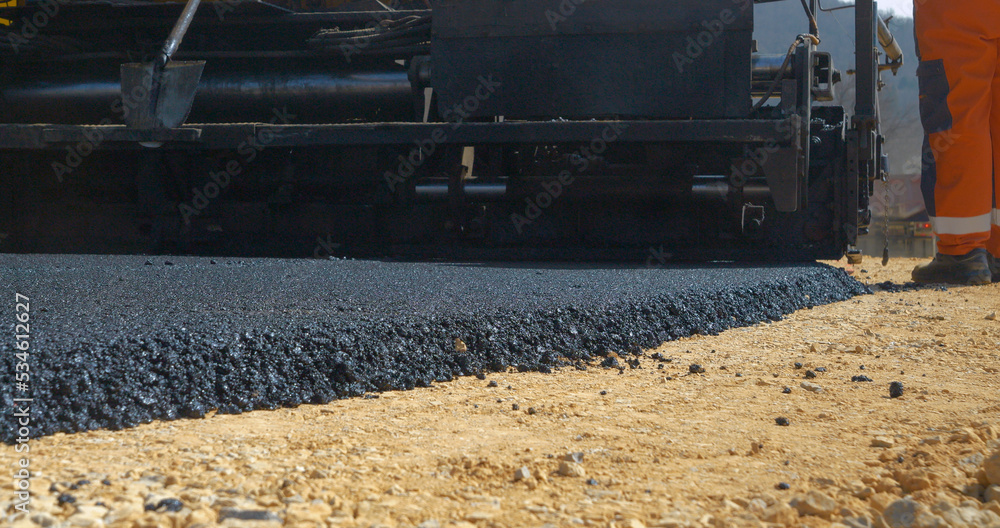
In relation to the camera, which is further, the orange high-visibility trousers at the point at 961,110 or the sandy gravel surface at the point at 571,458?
the orange high-visibility trousers at the point at 961,110

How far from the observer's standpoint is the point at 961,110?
4562 mm

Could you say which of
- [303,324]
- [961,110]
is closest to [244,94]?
[303,324]

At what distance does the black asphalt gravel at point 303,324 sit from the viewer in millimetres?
1755

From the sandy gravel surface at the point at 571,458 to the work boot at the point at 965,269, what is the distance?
2.75 metres

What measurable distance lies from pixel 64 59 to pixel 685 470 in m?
5.63

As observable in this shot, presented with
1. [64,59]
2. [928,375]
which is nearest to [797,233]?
[928,375]

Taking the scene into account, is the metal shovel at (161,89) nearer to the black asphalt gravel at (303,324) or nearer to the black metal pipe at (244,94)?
the black metal pipe at (244,94)

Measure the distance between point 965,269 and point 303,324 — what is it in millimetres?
4200

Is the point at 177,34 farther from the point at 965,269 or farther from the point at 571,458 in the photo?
the point at 965,269

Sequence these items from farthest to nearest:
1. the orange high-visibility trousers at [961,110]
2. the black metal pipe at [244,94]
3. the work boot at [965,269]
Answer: the black metal pipe at [244,94]
the work boot at [965,269]
the orange high-visibility trousers at [961,110]

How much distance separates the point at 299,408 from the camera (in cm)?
191

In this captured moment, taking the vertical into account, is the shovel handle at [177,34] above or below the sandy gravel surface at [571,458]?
above

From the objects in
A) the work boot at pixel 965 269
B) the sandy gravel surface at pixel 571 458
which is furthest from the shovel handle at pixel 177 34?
the work boot at pixel 965 269

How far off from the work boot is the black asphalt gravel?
1403 mm
